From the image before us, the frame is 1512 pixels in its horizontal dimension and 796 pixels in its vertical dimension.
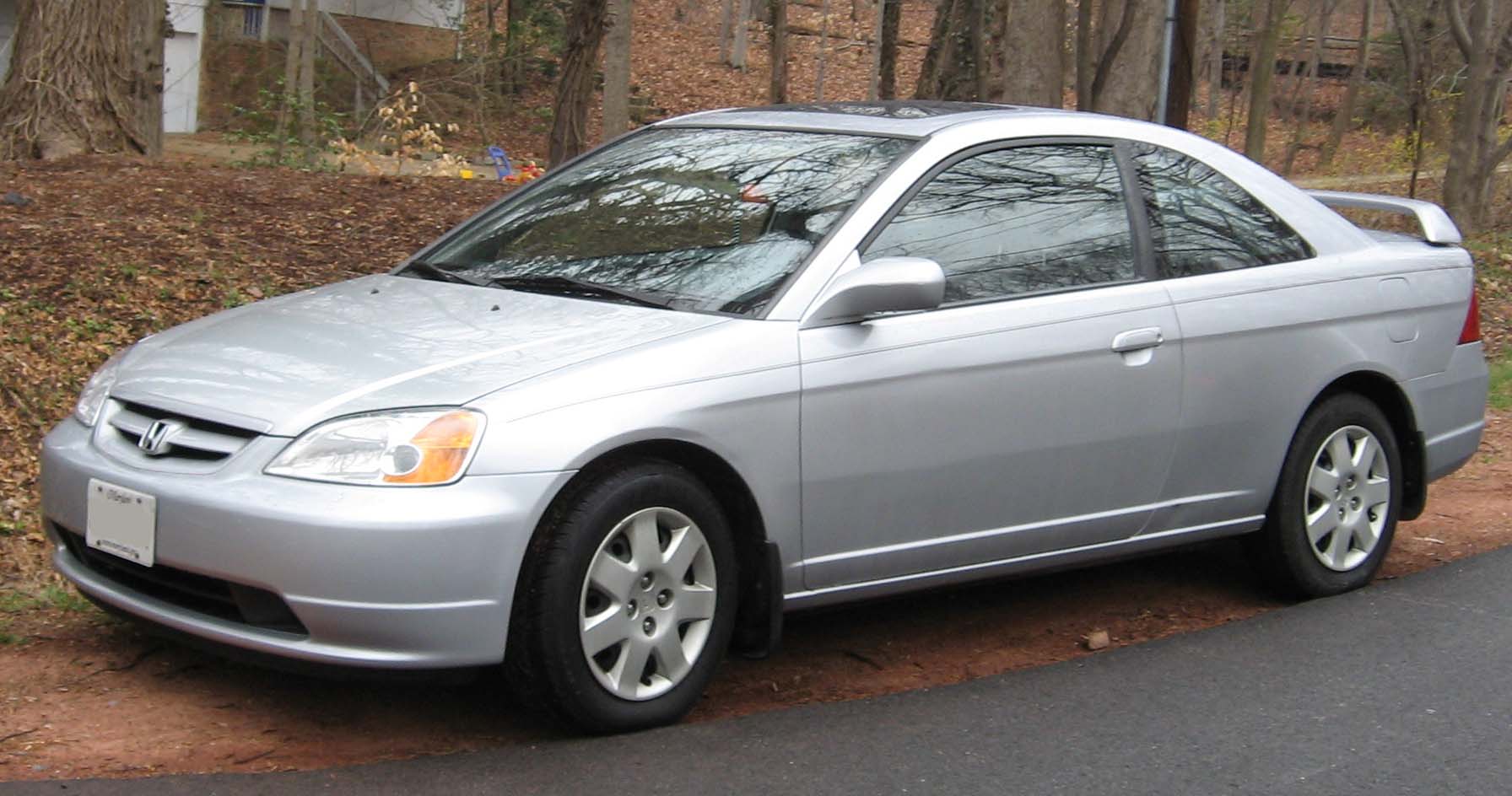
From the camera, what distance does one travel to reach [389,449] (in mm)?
4027

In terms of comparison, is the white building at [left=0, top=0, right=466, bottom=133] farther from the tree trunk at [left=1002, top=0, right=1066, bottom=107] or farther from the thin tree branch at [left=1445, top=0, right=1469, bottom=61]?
the tree trunk at [left=1002, top=0, right=1066, bottom=107]

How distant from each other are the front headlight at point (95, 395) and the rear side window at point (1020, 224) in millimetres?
2177

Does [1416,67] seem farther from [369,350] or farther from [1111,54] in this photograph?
[369,350]

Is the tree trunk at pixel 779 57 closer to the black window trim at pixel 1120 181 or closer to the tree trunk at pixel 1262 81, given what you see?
the tree trunk at pixel 1262 81

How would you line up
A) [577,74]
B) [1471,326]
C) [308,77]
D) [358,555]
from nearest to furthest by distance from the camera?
[358,555] < [1471,326] < [577,74] < [308,77]

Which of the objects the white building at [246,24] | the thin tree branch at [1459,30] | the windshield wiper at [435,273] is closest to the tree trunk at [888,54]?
the thin tree branch at [1459,30]

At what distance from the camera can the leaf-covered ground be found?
26.1ft

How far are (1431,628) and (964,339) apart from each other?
2.06m

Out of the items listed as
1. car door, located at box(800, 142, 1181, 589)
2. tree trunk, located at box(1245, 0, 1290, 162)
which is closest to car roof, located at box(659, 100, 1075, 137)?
car door, located at box(800, 142, 1181, 589)

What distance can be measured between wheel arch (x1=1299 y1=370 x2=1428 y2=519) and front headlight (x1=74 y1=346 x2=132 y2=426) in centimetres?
404

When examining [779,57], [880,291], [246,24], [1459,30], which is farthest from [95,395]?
[779,57]

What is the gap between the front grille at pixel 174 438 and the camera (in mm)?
4137

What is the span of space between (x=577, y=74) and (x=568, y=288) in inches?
339

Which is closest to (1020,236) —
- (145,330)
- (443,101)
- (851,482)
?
(851,482)
